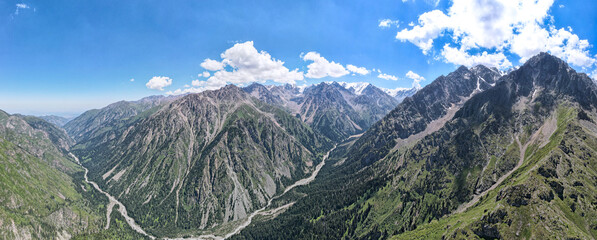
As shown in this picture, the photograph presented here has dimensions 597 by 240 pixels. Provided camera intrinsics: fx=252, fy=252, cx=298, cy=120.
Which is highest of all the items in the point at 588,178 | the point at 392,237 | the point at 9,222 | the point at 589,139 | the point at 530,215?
the point at 589,139

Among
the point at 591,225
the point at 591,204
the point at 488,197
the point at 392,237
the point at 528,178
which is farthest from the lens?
the point at 392,237

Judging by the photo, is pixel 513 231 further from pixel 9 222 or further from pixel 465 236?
pixel 9 222

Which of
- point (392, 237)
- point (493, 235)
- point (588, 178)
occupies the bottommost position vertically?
point (392, 237)

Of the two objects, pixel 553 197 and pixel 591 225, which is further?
pixel 553 197

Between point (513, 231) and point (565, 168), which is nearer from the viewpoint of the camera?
point (513, 231)

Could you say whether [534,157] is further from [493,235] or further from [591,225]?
[493,235]

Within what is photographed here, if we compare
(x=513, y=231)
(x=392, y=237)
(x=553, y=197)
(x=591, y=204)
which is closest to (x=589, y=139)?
(x=591, y=204)

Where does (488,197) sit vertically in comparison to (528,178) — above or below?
below

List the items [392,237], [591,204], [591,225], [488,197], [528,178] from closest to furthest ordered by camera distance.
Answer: [591,225] < [591,204] < [528,178] < [488,197] < [392,237]

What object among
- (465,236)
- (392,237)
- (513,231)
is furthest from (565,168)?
(392,237)
